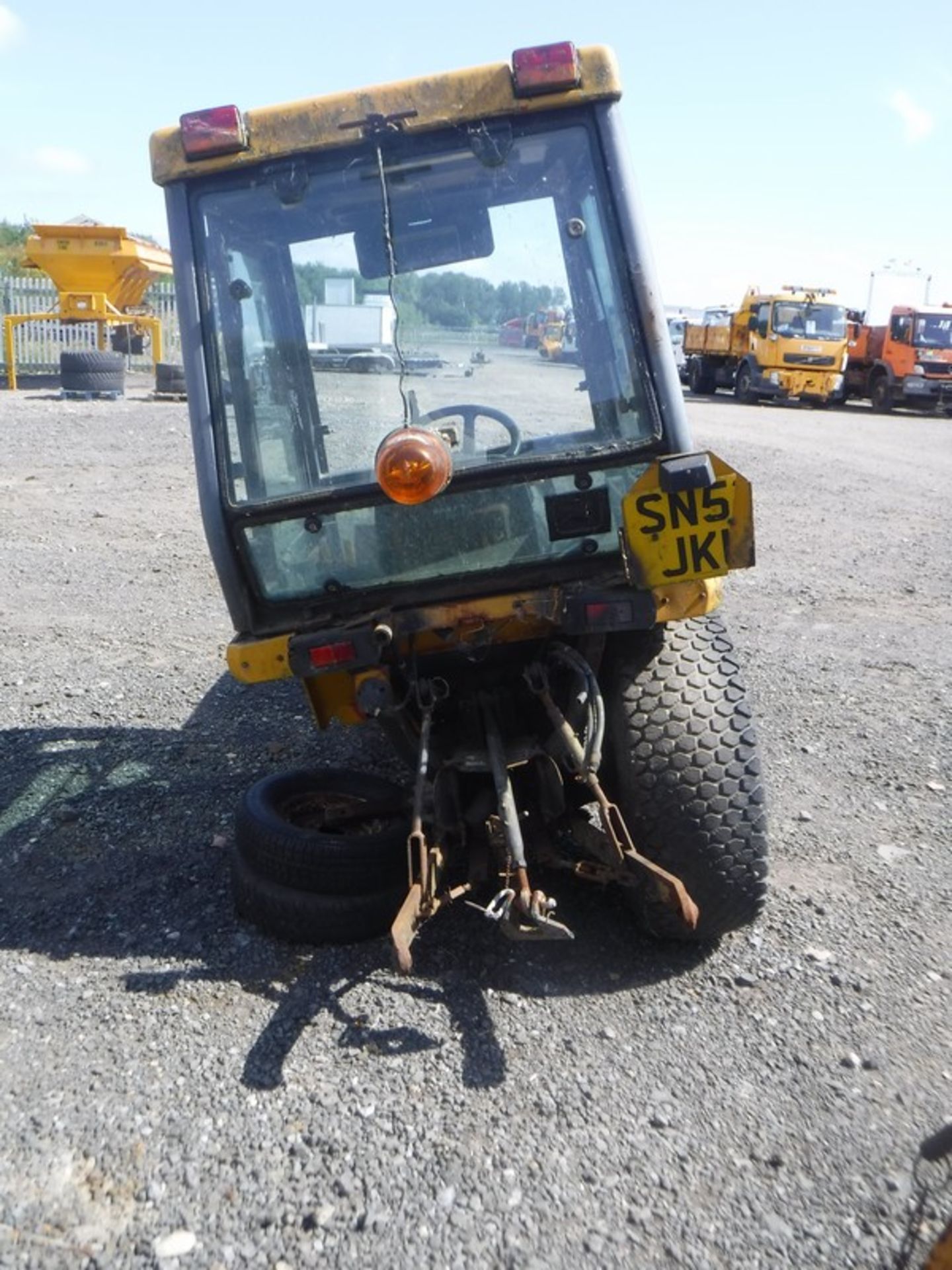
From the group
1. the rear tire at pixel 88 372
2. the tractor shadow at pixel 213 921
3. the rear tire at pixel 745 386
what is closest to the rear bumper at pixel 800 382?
the rear tire at pixel 745 386

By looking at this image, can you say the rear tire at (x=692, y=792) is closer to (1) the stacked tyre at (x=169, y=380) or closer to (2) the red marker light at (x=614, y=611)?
(2) the red marker light at (x=614, y=611)

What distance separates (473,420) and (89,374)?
54.2ft

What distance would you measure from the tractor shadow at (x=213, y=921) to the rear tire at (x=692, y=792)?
8.0 inches

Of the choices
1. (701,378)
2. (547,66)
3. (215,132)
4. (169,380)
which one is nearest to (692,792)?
(547,66)

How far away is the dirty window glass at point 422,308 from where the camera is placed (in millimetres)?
3453

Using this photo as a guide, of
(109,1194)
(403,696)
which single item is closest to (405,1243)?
(109,1194)

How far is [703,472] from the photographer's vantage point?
320cm

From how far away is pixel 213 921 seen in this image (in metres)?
3.73

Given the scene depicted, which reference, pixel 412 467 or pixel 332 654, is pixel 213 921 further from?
pixel 412 467

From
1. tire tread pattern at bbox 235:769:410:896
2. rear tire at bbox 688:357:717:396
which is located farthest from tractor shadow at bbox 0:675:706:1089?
rear tire at bbox 688:357:717:396

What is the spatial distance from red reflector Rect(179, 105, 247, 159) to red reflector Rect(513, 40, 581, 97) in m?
0.78

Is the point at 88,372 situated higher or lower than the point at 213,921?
higher

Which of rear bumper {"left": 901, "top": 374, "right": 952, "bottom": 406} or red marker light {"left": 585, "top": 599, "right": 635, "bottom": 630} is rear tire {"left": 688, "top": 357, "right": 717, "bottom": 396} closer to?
rear bumper {"left": 901, "top": 374, "right": 952, "bottom": 406}

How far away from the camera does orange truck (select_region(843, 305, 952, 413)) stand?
2408 centimetres
